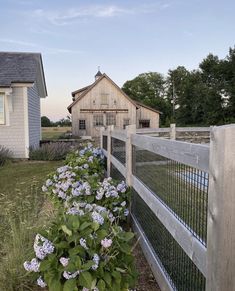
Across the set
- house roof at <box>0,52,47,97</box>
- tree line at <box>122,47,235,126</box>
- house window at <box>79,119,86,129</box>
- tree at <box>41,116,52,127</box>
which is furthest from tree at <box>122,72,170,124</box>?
house roof at <box>0,52,47,97</box>

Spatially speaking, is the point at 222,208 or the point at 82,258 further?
the point at 82,258

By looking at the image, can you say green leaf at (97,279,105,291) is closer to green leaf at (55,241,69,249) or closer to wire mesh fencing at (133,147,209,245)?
green leaf at (55,241,69,249)

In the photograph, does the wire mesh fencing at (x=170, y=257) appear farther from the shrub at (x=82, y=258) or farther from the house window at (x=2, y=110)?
the house window at (x=2, y=110)

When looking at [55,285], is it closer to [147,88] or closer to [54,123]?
[54,123]

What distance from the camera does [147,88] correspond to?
254 ft

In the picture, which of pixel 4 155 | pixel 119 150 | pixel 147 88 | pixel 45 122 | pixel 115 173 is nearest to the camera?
pixel 119 150

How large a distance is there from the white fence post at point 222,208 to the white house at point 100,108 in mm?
31503

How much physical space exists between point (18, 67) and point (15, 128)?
2.85 meters

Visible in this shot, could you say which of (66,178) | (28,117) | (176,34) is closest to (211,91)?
(176,34)

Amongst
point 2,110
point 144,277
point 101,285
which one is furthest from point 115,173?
point 2,110

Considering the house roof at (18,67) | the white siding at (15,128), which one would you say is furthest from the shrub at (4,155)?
the house roof at (18,67)

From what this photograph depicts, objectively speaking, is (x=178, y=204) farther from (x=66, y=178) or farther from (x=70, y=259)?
(x=66, y=178)

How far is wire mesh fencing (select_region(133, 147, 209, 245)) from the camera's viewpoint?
6.65ft

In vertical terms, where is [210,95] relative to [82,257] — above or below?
above
